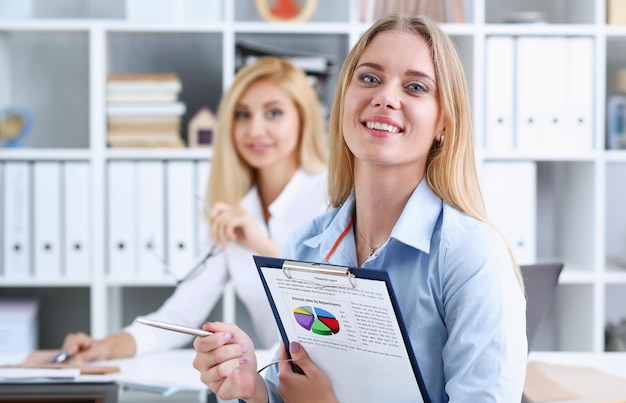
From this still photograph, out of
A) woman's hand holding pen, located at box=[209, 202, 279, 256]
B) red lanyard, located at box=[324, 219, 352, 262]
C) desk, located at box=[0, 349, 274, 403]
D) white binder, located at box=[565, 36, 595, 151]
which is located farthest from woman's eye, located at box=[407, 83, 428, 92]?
white binder, located at box=[565, 36, 595, 151]

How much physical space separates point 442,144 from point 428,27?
0.58ft

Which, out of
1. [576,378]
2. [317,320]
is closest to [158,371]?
[317,320]

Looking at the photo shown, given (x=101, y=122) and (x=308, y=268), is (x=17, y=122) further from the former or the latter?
(x=308, y=268)

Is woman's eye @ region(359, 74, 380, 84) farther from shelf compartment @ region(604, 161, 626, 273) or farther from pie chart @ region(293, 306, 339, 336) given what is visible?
shelf compartment @ region(604, 161, 626, 273)

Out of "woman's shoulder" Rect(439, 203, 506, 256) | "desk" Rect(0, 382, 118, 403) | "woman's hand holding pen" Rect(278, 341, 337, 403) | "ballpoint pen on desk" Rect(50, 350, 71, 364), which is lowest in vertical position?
"ballpoint pen on desk" Rect(50, 350, 71, 364)

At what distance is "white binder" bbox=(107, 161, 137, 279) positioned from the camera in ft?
9.71

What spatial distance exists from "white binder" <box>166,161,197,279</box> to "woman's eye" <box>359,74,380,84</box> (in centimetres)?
173

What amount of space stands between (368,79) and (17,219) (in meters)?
2.00

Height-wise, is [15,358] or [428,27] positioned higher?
[428,27]

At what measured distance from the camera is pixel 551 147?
2977 mm

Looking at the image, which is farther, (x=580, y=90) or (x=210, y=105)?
(x=210, y=105)

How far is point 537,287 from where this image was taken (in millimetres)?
1643

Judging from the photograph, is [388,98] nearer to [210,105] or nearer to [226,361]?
[226,361]

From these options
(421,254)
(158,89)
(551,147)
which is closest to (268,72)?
(158,89)
